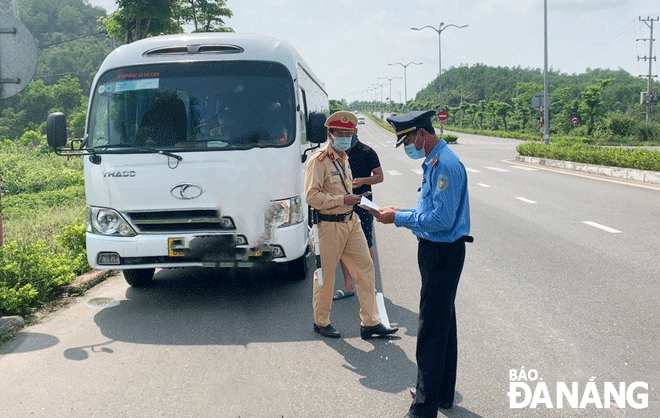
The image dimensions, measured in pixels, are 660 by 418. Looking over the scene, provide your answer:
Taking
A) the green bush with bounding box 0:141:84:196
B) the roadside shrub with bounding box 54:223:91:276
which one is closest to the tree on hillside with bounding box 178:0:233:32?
the green bush with bounding box 0:141:84:196

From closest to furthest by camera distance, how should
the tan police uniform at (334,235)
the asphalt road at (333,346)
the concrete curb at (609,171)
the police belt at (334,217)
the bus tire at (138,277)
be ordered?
the asphalt road at (333,346) < the tan police uniform at (334,235) < the police belt at (334,217) < the bus tire at (138,277) < the concrete curb at (609,171)

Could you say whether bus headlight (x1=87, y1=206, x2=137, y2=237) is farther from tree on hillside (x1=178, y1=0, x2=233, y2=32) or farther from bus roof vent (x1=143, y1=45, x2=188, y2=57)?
tree on hillside (x1=178, y1=0, x2=233, y2=32)

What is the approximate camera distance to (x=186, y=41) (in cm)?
674

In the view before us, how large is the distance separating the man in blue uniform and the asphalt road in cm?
33

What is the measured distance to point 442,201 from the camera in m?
3.61

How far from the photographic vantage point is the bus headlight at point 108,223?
6.25 metres

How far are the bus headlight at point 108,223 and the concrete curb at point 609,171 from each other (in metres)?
15.4

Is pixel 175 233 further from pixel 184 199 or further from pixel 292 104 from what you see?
pixel 292 104

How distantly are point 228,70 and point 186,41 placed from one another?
58cm

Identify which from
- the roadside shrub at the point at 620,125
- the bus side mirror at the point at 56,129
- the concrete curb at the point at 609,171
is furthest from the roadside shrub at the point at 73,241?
the roadside shrub at the point at 620,125

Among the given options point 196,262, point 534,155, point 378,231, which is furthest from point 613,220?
point 534,155

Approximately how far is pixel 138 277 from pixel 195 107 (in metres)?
2.09

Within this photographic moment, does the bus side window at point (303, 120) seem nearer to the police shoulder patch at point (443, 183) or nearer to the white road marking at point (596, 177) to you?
the police shoulder patch at point (443, 183)

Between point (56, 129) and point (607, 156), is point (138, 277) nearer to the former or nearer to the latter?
point (56, 129)
